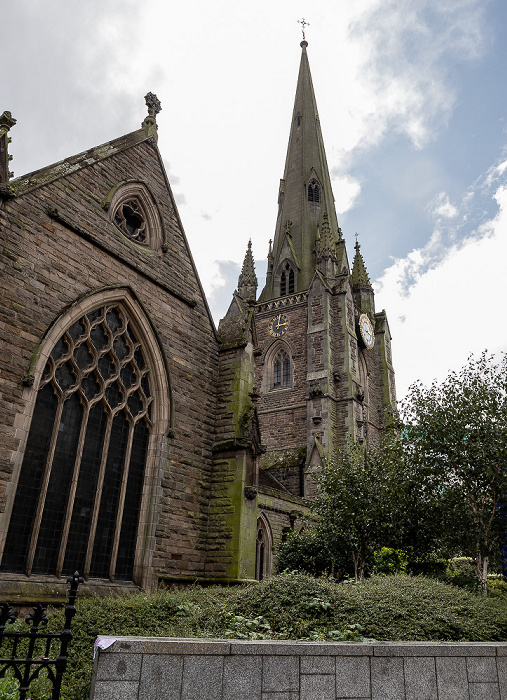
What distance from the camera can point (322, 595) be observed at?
Result: 8062 mm

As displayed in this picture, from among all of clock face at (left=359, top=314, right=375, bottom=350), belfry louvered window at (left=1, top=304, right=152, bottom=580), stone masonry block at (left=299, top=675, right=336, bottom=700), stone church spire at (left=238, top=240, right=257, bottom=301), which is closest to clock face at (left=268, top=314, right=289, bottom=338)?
stone church spire at (left=238, top=240, right=257, bottom=301)

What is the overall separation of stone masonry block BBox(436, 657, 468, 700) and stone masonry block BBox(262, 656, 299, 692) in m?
1.58

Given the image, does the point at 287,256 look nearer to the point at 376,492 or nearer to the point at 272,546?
the point at 272,546

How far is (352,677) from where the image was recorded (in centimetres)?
504

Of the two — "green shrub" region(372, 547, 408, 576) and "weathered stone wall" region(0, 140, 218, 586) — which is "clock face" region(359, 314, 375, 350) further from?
"weathered stone wall" region(0, 140, 218, 586)

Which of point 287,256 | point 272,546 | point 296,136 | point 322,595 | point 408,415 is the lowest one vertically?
point 322,595

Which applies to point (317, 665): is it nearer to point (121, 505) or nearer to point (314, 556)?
point (121, 505)

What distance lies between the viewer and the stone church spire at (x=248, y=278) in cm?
3866

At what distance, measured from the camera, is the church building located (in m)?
9.18

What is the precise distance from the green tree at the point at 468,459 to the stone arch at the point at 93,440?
8399 millimetres

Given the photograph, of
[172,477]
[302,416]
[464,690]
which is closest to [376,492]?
[172,477]

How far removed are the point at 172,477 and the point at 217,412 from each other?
89.4 inches

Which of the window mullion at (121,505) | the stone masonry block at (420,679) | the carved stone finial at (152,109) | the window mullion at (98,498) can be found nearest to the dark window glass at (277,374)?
the carved stone finial at (152,109)

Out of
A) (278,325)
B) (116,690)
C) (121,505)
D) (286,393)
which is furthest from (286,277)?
(116,690)
